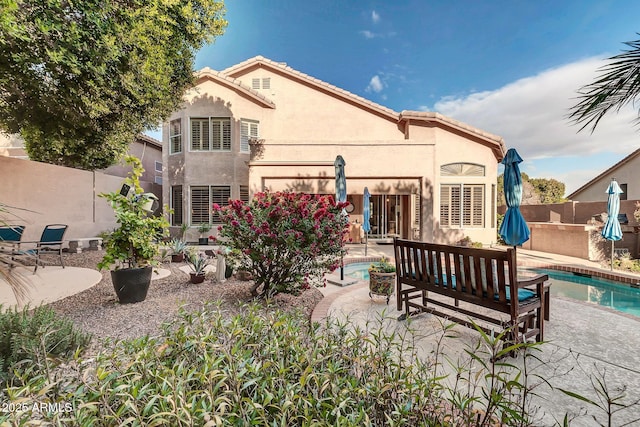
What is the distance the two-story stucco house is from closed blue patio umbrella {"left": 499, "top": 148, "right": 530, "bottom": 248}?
797 centimetres

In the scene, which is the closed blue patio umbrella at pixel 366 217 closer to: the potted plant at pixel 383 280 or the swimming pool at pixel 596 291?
the swimming pool at pixel 596 291

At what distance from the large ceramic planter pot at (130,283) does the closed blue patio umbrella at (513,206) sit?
709 cm

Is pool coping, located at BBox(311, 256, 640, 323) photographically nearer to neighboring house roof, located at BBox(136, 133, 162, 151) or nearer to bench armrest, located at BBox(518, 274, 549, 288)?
bench armrest, located at BBox(518, 274, 549, 288)

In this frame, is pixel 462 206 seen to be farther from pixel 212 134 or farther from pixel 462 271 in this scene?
pixel 212 134

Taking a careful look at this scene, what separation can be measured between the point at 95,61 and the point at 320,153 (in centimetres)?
873

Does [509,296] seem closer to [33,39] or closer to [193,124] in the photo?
[33,39]

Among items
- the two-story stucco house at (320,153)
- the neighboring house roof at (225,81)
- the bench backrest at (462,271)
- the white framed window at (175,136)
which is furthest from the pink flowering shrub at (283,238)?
the white framed window at (175,136)

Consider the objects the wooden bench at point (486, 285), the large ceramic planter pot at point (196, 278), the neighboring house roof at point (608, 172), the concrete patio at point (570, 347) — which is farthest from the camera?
the neighboring house roof at point (608, 172)

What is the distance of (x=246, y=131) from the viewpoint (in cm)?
1540

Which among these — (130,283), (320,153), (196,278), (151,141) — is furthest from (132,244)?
(151,141)

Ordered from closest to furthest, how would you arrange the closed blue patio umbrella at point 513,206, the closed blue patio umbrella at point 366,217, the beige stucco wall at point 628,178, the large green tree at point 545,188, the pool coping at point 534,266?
the pool coping at point 534,266
the closed blue patio umbrella at point 513,206
the closed blue patio umbrella at point 366,217
the beige stucco wall at point 628,178
the large green tree at point 545,188

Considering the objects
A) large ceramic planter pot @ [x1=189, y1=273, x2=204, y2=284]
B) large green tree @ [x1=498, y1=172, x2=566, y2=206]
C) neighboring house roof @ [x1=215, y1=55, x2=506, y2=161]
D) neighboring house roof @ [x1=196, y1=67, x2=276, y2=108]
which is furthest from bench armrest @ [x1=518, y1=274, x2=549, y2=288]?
large green tree @ [x1=498, y1=172, x2=566, y2=206]

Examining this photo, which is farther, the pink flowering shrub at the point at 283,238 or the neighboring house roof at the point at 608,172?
the neighboring house roof at the point at 608,172

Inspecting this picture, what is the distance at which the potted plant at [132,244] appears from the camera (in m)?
5.05
